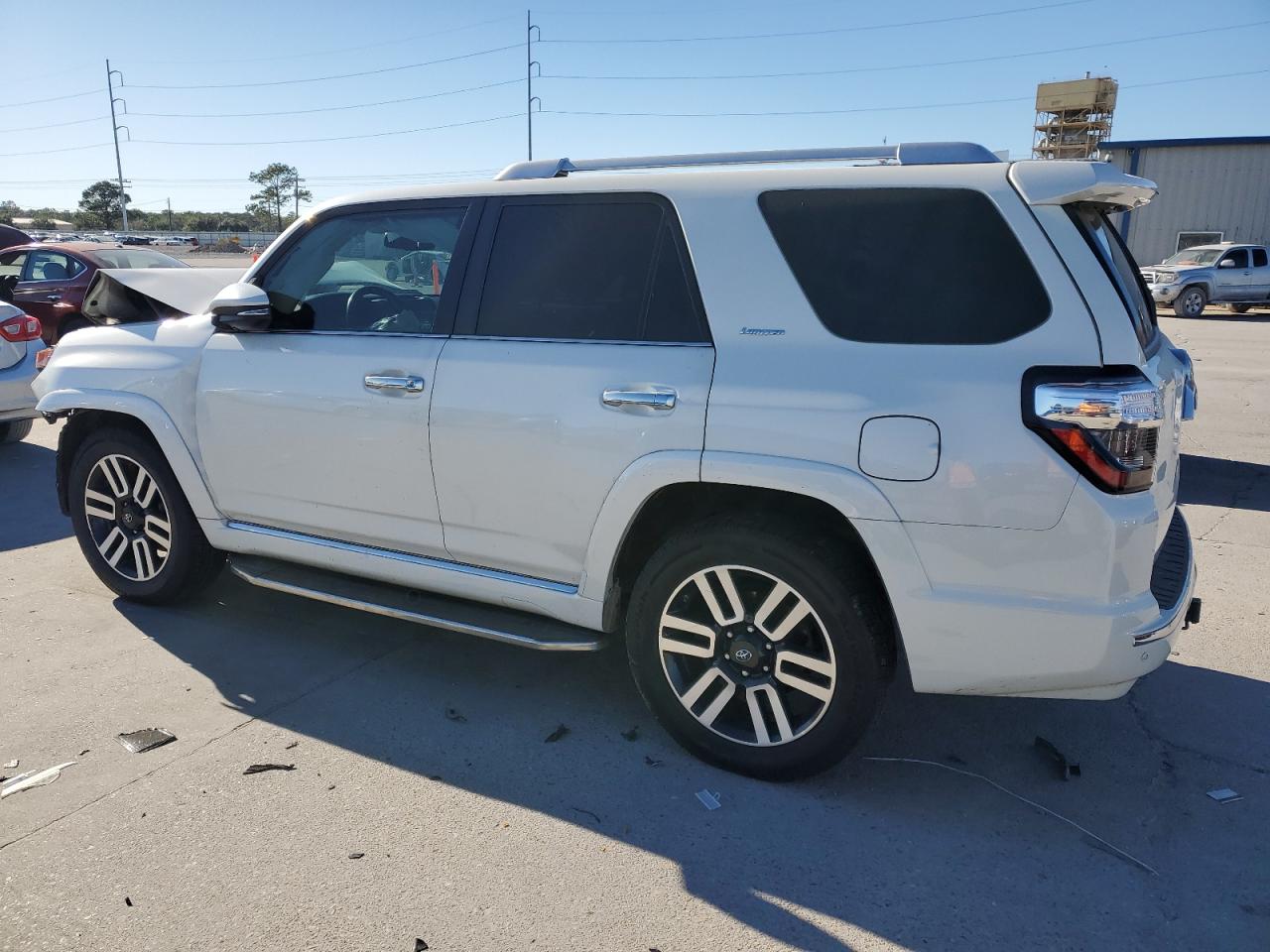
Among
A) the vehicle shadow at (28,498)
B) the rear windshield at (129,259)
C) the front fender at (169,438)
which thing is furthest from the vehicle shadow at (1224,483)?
the rear windshield at (129,259)

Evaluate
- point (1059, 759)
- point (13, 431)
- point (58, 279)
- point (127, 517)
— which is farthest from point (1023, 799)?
point (58, 279)

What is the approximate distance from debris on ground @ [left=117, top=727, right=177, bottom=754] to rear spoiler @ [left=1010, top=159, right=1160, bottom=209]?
11.2 feet

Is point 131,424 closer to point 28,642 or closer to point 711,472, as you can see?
point 28,642

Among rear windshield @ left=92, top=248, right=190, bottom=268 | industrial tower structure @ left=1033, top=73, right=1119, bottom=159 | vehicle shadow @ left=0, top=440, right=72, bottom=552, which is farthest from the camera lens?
industrial tower structure @ left=1033, top=73, right=1119, bottom=159

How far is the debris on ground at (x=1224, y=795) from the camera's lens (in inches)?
121

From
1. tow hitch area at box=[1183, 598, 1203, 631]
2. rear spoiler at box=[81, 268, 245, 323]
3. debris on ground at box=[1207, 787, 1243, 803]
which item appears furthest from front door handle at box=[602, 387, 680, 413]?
rear spoiler at box=[81, 268, 245, 323]

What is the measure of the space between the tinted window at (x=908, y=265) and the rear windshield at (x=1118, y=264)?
234 millimetres

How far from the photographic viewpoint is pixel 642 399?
3.08 metres

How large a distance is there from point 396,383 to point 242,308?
2.80 feet

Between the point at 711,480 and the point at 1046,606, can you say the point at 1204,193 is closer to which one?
the point at 1046,606

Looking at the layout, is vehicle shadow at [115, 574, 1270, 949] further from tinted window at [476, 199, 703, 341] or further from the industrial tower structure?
the industrial tower structure

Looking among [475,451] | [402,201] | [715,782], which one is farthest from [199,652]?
[715,782]

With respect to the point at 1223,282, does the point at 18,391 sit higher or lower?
lower

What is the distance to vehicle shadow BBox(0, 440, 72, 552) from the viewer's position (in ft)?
19.4
